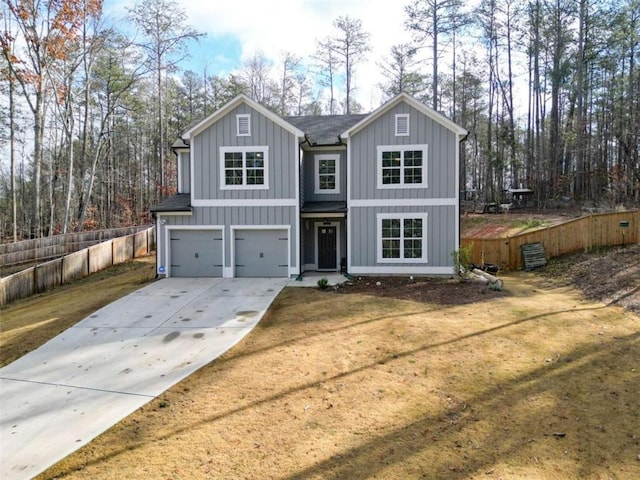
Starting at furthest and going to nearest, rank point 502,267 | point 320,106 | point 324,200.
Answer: point 320,106 < point 502,267 < point 324,200

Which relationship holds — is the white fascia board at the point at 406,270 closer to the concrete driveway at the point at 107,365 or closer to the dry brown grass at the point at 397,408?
the concrete driveway at the point at 107,365

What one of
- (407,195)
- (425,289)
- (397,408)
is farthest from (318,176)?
(397,408)

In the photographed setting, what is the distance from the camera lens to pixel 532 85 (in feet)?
105

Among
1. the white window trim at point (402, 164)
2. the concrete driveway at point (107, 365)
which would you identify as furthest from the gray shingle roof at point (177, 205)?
the white window trim at point (402, 164)

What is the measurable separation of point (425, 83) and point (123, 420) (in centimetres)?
3192

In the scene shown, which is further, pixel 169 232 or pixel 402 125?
pixel 169 232

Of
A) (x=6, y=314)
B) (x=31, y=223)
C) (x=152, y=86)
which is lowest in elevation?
(x=6, y=314)

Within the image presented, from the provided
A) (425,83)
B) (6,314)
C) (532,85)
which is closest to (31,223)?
(6,314)

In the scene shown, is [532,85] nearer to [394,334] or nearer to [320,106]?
[320,106]

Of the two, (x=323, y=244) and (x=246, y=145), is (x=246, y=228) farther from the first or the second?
(x=323, y=244)

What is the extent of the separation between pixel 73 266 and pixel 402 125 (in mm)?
14838

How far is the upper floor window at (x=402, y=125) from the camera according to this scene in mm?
13977

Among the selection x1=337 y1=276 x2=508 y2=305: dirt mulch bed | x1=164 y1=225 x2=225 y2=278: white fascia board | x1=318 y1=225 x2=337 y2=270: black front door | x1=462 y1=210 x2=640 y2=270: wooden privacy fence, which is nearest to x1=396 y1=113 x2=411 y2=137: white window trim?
x1=318 y1=225 x2=337 y2=270: black front door

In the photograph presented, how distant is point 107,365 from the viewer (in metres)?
7.02
